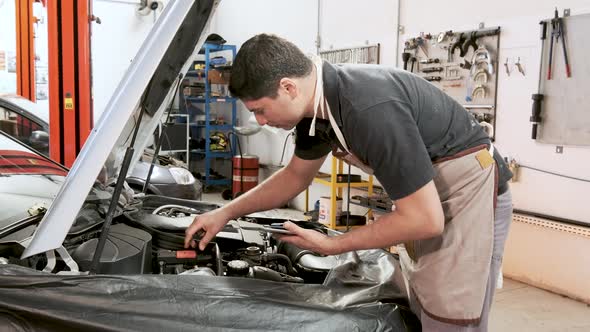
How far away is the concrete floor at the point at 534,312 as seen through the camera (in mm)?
3158

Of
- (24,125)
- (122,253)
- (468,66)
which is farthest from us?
(24,125)

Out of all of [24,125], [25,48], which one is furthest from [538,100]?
[25,48]

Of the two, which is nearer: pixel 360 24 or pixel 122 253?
pixel 122 253

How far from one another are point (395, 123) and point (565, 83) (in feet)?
9.56

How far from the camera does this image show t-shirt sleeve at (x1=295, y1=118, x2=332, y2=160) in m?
1.66

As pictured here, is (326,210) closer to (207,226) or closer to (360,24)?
(360,24)

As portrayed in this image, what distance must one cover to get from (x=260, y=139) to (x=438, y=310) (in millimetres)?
6216

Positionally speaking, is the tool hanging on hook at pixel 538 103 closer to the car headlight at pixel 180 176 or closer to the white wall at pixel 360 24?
the white wall at pixel 360 24

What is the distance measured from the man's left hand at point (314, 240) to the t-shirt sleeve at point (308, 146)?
1.05ft

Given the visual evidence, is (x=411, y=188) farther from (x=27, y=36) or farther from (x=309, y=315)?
(x=27, y=36)

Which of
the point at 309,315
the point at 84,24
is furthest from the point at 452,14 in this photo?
the point at 309,315

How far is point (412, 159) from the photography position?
3.99ft

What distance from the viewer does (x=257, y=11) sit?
291 inches

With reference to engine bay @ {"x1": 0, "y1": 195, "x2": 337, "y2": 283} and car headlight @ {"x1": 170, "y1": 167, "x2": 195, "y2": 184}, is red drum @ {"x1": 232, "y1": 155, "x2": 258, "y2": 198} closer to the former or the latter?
car headlight @ {"x1": 170, "y1": 167, "x2": 195, "y2": 184}
